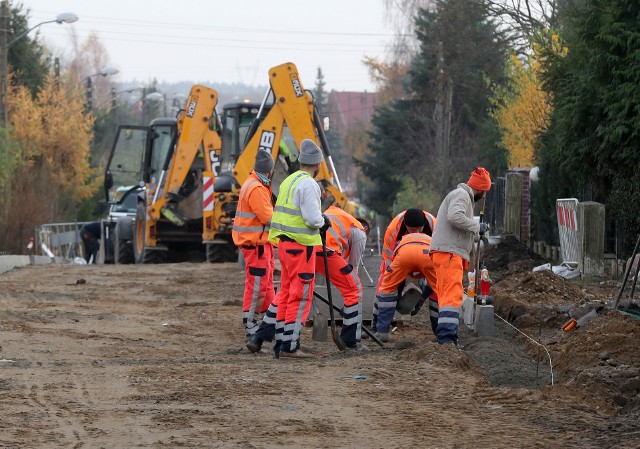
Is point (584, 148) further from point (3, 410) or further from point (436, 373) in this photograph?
point (3, 410)

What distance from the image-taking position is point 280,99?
2320 cm

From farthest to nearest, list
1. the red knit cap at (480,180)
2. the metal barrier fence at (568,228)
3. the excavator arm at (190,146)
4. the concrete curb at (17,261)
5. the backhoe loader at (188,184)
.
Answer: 1. the concrete curb at (17,261)
2. the excavator arm at (190,146)
3. the backhoe loader at (188,184)
4. the metal barrier fence at (568,228)
5. the red knit cap at (480,180)

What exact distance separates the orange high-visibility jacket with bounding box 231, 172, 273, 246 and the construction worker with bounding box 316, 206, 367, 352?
0.62 m

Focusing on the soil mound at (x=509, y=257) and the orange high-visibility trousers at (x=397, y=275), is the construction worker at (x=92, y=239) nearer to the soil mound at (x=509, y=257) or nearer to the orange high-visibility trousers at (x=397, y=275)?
the soil mound at (x=509, y=257)

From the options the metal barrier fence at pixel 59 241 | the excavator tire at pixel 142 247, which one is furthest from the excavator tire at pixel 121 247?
the metal barrier fence at pixel 59 241

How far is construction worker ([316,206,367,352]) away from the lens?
39.4ft

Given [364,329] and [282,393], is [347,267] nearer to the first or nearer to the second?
[364,329]

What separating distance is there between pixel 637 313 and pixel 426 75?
3905cm

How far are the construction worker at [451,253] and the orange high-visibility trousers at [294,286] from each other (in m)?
1.16

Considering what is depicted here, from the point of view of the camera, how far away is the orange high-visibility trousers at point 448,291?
39.0 feet

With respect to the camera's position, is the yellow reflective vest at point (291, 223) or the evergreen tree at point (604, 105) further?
the evergreen tree at point (604, 105)

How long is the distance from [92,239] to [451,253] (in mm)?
24629

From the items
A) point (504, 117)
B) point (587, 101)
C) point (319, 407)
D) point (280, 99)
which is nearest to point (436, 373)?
point (319, 407)

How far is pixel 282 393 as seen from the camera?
948 cm
